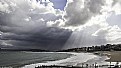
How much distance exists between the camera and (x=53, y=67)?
5428cm

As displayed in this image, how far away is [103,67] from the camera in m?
57.3

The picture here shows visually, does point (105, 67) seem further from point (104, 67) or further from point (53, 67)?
point (53, 67)

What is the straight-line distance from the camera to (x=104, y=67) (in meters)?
57.4

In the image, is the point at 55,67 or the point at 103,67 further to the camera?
the point at 103,67

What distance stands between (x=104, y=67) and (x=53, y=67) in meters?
13.7

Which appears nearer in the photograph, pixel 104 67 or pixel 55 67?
pixel 55 67

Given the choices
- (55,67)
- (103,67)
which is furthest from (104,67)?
(55,67)

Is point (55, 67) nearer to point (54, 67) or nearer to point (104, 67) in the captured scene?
point (54, 67)

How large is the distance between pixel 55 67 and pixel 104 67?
1332 centimetres

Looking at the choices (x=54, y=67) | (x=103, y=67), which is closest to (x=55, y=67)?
(x=54, y=67)

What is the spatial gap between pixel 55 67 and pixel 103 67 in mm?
13026

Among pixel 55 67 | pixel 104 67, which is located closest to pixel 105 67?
pixel 104 67

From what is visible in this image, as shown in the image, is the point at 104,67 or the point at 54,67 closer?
the point at 54,67

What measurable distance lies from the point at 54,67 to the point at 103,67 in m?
13.2
